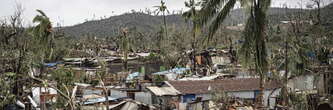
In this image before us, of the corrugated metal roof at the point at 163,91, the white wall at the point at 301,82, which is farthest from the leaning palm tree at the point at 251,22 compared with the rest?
the white wall at the point at 301,82

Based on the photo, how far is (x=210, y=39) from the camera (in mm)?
7754

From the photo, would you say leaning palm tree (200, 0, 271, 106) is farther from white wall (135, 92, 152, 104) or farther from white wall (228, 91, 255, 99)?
white wall (228, 91, 255, 99)

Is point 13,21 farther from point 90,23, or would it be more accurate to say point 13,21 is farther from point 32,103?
point 90,23

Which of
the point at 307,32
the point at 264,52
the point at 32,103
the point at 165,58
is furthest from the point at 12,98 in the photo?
the point at 165,58

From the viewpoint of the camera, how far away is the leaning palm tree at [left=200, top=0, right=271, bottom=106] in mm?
7500

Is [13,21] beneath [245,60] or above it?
above

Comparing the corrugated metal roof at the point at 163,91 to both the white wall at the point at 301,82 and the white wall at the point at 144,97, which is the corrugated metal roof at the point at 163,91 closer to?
the white wall at the point at 144,97

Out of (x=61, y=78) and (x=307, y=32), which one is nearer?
(x=61, y=78)

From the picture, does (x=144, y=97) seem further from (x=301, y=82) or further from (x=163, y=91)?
(x=301, y=82)

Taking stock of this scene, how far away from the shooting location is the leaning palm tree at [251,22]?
750cm

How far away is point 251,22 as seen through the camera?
751cm

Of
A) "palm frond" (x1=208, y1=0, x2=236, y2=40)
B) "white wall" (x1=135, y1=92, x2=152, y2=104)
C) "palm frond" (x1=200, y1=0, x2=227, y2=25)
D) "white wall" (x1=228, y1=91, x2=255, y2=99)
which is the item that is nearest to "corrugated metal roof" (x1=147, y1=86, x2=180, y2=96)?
"white wall" (x1=135, y1=92, x2=152, y2=104)

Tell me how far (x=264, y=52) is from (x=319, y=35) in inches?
470

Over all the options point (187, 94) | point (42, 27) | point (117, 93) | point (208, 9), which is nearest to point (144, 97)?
point (187, 94)
